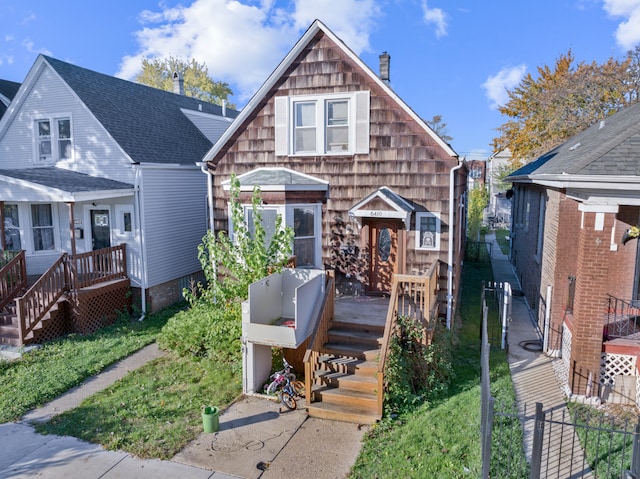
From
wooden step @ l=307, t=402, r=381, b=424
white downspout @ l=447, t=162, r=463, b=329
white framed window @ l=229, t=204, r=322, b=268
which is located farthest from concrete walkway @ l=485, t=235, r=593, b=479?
white framed window @ l=229, t=204, r=322, b=268

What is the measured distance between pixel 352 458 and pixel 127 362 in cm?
594

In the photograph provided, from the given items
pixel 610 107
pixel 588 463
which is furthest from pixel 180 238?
pixel 610 107

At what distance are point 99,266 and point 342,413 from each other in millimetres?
9017

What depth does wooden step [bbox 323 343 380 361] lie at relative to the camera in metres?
8.41

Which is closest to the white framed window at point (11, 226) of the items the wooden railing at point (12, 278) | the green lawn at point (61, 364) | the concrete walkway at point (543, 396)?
the wooden railing at point (12, 278)

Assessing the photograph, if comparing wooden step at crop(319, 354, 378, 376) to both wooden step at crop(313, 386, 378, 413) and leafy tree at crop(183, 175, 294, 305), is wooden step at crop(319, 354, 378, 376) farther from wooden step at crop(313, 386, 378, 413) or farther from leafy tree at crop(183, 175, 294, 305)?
leafy tree at crop(183, 175, 294, 305)

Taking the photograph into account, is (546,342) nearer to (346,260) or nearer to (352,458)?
(346,260)

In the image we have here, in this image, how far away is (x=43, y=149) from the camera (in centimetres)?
1459

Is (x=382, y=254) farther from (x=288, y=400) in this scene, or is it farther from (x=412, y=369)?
(x=288, y=400)

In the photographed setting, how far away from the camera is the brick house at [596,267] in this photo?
728 centimetres

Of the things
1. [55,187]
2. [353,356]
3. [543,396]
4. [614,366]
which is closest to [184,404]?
[353,356]

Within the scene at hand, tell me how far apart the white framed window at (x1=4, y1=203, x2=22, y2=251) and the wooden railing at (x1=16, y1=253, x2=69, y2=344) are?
3621 mm

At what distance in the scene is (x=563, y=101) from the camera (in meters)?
27.1

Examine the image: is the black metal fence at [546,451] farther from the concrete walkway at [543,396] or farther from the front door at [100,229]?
the front door at [100,229]
